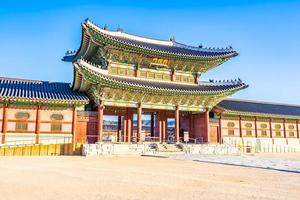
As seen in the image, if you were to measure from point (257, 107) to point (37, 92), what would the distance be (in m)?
25.4

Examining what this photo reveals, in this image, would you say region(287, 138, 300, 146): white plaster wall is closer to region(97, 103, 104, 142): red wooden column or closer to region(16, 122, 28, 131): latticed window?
region(97, 103, 104, 142): red wooden column

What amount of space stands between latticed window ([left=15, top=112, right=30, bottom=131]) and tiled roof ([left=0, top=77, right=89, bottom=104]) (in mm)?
1426

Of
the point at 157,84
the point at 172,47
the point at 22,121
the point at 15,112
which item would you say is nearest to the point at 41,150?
the point at 22,121

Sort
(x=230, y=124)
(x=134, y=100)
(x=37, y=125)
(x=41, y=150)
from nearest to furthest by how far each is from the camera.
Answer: (x=41, y=150), (x=37, y=125), (x=134, y=100), (x=230, y=124)

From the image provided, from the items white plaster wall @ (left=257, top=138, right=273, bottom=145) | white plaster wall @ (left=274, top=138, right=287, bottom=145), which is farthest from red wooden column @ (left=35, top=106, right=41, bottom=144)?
white plaster wall @ (left=274, top=138, right=287, bottom=145)

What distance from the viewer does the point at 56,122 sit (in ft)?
72.8

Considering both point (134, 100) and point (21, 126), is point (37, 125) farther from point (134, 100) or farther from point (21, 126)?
point (134, 100)

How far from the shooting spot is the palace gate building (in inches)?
853

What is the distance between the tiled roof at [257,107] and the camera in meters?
30.9

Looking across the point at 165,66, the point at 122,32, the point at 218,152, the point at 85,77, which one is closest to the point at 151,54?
the point at 165,66

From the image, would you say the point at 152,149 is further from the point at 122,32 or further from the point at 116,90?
the point at 122,32

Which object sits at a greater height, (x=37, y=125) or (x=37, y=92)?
(x=37, y=92)

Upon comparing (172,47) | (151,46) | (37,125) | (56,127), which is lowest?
(56,127)

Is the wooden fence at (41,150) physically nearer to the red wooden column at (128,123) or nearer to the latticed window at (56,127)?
the latticed window at (56,127)
